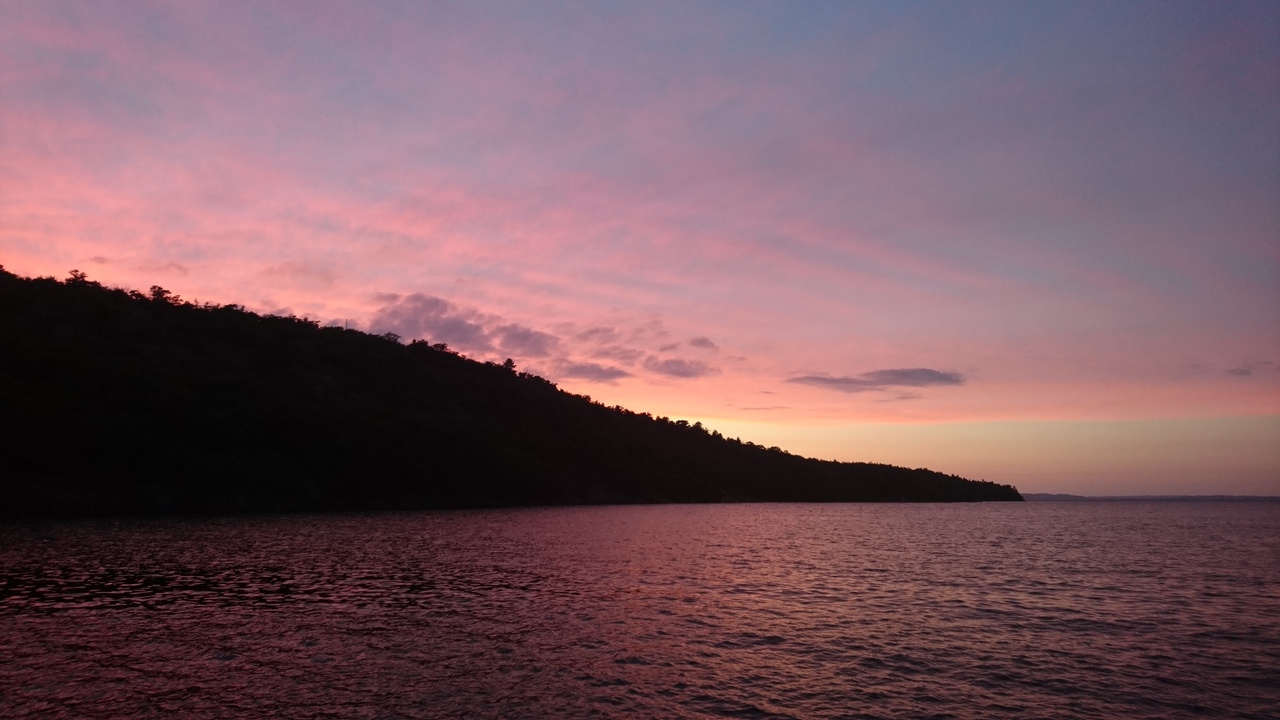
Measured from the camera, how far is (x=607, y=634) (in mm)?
36469

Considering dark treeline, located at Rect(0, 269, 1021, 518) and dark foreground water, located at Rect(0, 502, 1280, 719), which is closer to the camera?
dark foreground water, located at Rect(0, 502, 1280, 719)

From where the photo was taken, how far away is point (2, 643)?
101ft

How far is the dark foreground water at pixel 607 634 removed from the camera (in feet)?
84.6

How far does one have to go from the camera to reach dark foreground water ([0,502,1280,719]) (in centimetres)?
2580

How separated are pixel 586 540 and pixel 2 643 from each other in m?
62.7

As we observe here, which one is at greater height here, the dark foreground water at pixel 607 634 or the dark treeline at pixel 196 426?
Answer: the dark treeline at pixel 196 426

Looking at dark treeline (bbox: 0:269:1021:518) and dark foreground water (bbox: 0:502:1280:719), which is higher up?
dark treeline (bbox: 0:269:1021:518)

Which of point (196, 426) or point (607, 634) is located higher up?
point (196, 426)

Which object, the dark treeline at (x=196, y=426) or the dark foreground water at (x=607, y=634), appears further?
the dark treeline at (x=196, y=426)

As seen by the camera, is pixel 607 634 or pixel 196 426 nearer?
pixel 607 634

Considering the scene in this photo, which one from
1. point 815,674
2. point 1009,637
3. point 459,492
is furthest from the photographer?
point 459,492

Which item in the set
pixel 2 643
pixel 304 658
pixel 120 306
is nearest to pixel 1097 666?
pixel 304 658

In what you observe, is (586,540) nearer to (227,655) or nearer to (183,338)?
(227,655)

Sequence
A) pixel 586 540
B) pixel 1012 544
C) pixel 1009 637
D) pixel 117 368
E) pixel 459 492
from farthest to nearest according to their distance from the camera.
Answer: pixel 459 492 < pixel 117 368 < pixel 1012 544 < pixel 586 540 < pixel 1009 637
